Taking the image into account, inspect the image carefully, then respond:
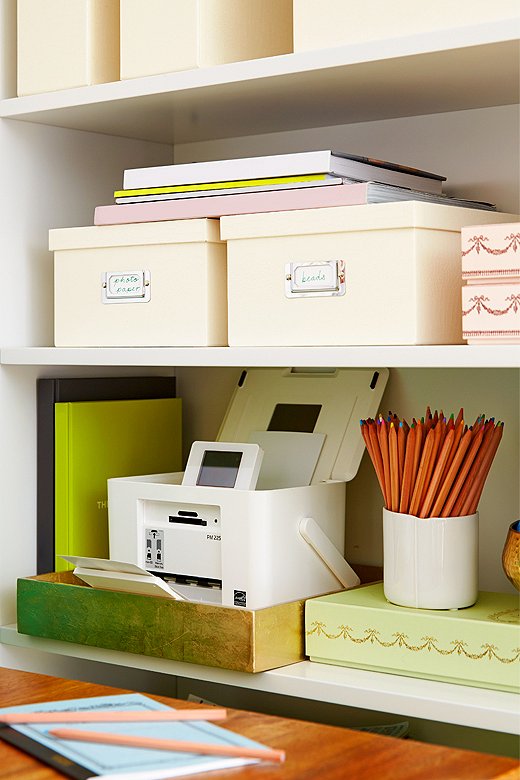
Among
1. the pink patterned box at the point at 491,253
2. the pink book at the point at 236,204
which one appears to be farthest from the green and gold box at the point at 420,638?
the pink book at the point at 236,204

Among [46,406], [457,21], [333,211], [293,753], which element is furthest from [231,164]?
[293,753]

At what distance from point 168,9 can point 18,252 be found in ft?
1.40

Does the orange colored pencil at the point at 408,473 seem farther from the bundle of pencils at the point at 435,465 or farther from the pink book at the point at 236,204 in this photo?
the pink book at the point at 236,204

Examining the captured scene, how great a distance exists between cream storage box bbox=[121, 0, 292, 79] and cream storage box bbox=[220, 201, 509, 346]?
22 centimetres

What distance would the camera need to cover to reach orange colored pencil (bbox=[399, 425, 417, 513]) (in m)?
1.37

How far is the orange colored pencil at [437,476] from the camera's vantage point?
1.35 m

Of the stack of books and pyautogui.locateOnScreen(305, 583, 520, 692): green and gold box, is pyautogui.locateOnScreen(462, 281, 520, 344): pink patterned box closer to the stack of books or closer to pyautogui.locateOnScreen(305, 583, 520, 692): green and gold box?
the stack of books

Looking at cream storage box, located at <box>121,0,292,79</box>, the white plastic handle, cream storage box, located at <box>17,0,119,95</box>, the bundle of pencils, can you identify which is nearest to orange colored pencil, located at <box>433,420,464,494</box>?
the bundle of pencils

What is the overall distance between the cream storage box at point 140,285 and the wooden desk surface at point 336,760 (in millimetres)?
538

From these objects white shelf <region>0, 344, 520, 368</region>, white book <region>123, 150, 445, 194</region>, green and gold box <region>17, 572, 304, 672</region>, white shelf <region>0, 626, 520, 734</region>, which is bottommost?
white shelf <region>0, 626, 520, 734</region>

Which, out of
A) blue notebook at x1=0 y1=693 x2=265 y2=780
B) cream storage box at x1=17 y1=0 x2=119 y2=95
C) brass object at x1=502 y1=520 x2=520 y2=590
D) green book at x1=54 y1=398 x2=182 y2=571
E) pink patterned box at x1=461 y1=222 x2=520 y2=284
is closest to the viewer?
blue notebook at x1=0 y1=693 x2=265 y2=780

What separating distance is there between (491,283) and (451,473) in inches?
9.9

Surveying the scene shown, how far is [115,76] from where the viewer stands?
5.20 ft

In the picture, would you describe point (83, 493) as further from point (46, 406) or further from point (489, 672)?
point (489, 672)
